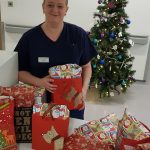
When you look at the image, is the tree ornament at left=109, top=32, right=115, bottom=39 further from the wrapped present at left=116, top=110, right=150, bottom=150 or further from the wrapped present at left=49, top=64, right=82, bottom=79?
the wrapped present at left=116, top=110, right=150, bottom=150

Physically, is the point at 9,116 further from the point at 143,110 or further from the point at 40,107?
the point at 143,110

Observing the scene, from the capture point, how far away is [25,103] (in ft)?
4.05

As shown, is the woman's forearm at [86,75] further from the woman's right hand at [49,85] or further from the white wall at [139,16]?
the white wall at [139,16]

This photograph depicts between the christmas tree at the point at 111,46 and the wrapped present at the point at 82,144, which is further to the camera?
the christmas tree at the point at 111,46

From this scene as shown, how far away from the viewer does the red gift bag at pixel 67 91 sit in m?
1.51

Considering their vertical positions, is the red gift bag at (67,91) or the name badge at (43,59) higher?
the name badge at (43,59)

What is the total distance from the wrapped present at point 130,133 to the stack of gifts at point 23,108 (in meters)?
0.45

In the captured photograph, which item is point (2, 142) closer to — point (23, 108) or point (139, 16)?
point (23, 108)

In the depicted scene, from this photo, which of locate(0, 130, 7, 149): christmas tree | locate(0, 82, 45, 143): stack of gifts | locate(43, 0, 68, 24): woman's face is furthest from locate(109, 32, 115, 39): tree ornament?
locate(0, 130, 7, 149): christmas tree

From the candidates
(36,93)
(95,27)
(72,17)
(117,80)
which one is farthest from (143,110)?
(36,93)

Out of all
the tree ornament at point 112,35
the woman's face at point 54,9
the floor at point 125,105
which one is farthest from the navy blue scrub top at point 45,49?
the tree ornament at point 112,35

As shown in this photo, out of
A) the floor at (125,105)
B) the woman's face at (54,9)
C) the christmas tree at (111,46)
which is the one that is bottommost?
the floor at (125,105)

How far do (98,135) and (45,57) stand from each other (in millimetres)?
640

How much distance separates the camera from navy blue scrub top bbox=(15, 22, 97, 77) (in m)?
1.66
